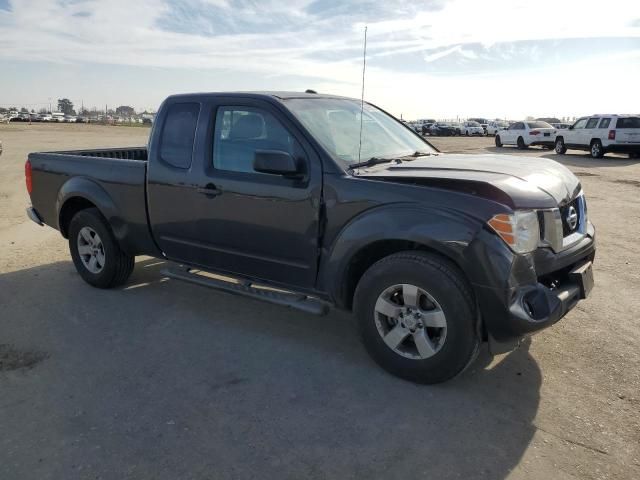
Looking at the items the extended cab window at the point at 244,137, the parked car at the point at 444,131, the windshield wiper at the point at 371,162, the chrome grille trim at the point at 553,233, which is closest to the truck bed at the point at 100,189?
the extended cab window at the point at 244,137

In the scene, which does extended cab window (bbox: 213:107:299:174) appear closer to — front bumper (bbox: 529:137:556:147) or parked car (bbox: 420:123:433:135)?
front bumper (bbox: 529:137:556:147)

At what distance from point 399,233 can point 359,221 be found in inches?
12.5

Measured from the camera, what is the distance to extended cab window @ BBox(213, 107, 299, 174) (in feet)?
13.5

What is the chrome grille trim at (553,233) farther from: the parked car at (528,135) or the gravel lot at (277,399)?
the parked car at (528,135)

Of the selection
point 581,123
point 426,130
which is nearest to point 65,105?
point 426,130

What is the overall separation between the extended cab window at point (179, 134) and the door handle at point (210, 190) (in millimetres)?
293

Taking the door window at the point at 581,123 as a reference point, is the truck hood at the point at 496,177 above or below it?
below

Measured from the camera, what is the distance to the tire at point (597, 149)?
22.1m

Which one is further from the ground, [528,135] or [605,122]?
[605,122]

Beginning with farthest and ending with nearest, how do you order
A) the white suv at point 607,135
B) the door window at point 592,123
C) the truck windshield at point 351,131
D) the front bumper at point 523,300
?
the door window at point 592,123 → the white suv at point 607,135 → the truck windshield at point 351,131 → the front bumper at point 523,300

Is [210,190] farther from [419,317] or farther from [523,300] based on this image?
[523,300]

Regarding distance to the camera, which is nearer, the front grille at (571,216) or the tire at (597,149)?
the front grille at (571,216)

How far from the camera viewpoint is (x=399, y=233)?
346cm

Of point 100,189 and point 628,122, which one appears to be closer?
point 100,189
